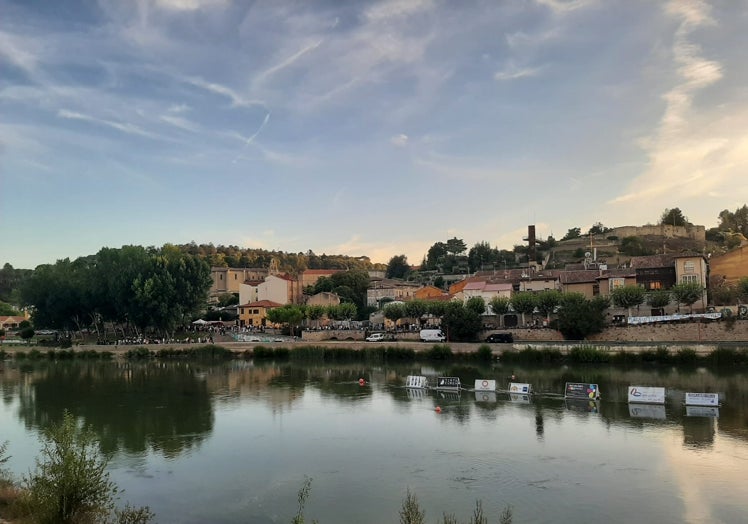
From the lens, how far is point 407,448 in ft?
69.5

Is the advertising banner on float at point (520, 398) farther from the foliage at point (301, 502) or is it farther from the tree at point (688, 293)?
the tree at point (688, 293)

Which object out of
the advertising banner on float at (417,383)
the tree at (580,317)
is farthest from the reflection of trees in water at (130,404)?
the tree at (580,317)

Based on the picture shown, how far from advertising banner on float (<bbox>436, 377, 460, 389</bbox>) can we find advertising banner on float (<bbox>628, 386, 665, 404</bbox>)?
30.1 feet

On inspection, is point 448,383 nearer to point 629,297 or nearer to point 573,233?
point 629,297

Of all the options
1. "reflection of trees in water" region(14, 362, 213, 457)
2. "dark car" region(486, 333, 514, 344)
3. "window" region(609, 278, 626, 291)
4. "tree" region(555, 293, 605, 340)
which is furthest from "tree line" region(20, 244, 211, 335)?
"window" region(609, 278, 626, 291)

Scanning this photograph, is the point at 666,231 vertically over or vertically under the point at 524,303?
over

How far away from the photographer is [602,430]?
2289cm

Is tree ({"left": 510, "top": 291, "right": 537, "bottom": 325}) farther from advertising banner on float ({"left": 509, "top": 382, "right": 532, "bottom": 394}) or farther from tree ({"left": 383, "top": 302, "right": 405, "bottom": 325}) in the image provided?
advertising banner on float ({"left": 509, "top": 382, "right": 532, "bottom": 394})

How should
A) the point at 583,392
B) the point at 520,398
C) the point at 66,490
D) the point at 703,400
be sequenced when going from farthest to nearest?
the point at 520,398 → the point at 583,392 → the point at 703,400 → the point at 66,490

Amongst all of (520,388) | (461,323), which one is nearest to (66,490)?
(520,388)

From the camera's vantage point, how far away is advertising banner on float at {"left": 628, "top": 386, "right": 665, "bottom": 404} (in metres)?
27.3

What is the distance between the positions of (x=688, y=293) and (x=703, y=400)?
26.0 m

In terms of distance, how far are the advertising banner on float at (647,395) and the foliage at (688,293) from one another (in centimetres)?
2545

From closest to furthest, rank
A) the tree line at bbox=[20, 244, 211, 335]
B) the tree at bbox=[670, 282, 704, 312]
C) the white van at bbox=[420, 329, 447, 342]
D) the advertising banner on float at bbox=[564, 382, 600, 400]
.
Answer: the advertising banner on float at bbox=[564, 382, 600, 400] → the tree at bbox=[670, 282, 704, 312] → the white van at bbox=[420, 329, 447, 342] → the tree line at bbox=[20, 244, 211, 335]
